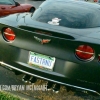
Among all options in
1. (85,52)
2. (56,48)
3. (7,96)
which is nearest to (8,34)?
(56,48)

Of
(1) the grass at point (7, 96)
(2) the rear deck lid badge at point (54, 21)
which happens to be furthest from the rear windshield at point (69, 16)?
(1) the grass at point (7, 96)

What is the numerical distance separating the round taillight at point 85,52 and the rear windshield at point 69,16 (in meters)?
0.59

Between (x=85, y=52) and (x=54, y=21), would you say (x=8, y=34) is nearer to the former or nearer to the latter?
(x=54, y=21)

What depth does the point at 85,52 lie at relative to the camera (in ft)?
9.52

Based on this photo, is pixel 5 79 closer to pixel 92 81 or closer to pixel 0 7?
pixel 92 81

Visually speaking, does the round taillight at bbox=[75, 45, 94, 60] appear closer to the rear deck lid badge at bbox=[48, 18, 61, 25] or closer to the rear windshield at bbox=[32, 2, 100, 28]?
the rear windshield at bbox=[32, 2, 100, 28]

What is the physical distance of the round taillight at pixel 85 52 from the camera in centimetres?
288

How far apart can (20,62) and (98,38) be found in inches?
45.5

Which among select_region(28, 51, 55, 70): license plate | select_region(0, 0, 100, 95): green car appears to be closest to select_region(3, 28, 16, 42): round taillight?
select_region(0, 0, 100, 95): green car

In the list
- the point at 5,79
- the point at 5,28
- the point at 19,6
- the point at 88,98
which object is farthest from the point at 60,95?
the point at 19,6

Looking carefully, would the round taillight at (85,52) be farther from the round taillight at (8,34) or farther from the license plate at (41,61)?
the round taillight at (8,34)

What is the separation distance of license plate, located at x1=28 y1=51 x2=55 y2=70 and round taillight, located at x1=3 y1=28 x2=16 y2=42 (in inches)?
15.1

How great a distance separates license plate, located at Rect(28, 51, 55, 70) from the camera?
3082mm

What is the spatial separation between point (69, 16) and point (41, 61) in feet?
3.11
